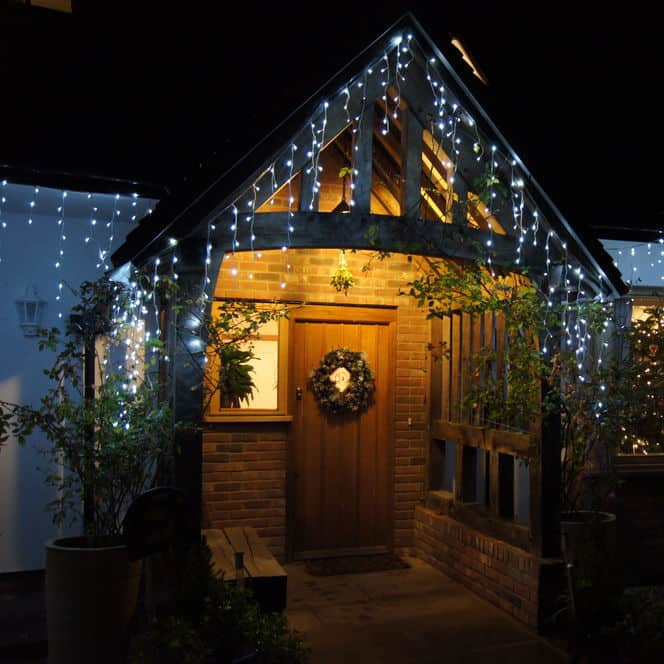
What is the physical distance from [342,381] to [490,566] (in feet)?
7.41

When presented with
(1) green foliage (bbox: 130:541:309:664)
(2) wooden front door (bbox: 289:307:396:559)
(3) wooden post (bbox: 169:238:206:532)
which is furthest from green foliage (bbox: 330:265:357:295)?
(1) green foliage (bbox: 130:541:309:664)

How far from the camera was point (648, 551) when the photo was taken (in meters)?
6.96

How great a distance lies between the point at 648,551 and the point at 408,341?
10.2 ft

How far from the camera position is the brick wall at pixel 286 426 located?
6.88 metres

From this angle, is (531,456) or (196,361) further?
(531,456)

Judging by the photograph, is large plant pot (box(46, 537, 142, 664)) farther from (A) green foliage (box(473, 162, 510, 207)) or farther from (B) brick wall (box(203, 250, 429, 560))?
(A) green foliage (box(473, 162, 510, 207))

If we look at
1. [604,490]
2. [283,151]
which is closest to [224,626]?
[283,151]

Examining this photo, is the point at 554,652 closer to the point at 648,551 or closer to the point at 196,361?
the point at 648,551

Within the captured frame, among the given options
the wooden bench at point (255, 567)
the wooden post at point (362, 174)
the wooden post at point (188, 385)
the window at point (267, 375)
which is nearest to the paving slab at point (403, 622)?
the wooden bench at point (255, 567)

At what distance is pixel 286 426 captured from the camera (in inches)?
279

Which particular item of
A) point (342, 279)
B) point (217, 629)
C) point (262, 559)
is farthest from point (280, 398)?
point (217, 629)

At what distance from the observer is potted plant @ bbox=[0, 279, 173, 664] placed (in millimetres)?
4656

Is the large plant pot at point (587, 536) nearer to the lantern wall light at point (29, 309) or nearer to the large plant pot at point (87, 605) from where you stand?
the large plant pot at point (87, 605)

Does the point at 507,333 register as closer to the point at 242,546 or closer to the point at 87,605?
the point at 242,546
